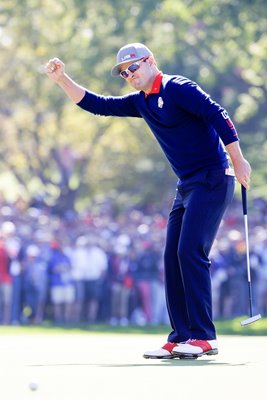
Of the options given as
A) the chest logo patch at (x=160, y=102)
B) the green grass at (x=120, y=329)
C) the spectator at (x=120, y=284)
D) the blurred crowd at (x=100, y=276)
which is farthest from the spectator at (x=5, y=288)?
the chest logo patch at (x=160, y=102)

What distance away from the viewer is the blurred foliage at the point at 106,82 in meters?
27.2

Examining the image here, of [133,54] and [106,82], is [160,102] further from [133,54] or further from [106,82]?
[106,82]

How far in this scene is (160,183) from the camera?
34.4 metres

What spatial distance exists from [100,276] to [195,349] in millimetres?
14369

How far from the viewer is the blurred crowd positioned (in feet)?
71.0

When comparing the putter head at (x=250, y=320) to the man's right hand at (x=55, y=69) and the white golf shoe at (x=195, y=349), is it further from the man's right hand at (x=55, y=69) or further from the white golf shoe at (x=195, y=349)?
the man's right hand at (x=55, y=69)

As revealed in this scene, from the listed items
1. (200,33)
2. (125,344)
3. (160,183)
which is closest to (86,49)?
(200,33)

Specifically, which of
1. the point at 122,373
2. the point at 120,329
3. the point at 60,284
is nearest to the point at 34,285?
the point at 60,284

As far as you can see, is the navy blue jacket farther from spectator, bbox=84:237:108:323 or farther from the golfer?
spectator, bbox=84:237:108:323

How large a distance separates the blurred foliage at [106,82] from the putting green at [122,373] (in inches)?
642

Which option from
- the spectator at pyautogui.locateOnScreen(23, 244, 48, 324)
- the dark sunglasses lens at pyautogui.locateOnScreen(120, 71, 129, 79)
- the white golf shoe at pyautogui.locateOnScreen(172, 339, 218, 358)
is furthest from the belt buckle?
the spectator at pyautogui.locateOnScreen(23, 244, 48, 324)

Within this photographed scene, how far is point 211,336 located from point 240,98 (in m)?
21.7

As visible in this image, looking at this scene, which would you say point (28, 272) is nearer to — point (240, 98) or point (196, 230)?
point (240, 98)

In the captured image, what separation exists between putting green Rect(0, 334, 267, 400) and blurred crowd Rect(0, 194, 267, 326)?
12.5 m
